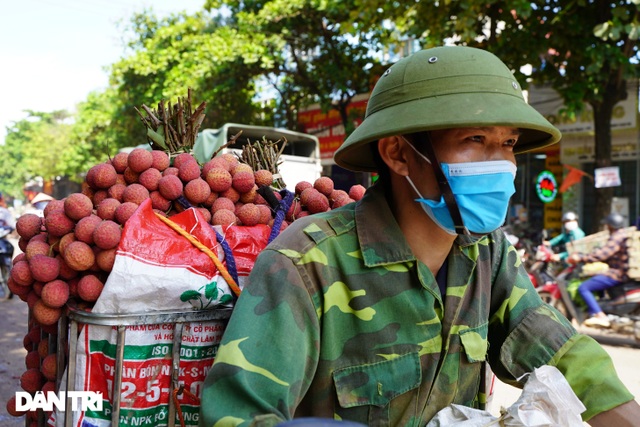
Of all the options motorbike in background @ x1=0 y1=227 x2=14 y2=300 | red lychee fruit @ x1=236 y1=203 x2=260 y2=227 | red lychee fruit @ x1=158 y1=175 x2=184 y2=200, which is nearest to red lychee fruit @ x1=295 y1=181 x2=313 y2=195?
red lychee fruit @ x1=236 y1=203 x2=260 y2=227

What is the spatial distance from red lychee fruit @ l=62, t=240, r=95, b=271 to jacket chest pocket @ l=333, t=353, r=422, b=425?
2.69 ft

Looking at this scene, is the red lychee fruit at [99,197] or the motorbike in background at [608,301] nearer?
the red lychee fruit at [99,197]

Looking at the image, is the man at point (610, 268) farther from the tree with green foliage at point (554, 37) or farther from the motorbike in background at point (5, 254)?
the motorbike in background at point (5, 254)

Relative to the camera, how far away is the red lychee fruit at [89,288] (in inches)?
68.2

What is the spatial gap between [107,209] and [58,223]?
0.15 metres

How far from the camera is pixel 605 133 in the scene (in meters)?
8.90

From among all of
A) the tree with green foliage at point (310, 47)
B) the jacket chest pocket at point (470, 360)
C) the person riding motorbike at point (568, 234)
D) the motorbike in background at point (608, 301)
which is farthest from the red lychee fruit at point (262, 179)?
the tree with green foliage at point (310, 47)

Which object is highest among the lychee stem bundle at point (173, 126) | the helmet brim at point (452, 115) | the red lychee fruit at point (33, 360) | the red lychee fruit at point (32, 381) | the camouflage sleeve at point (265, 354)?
the lychee stem bundle at point (173, 126)

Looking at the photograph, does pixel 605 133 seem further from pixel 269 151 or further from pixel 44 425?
pixel 44 425

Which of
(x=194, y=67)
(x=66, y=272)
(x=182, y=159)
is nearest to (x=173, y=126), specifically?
(x=182, y=159)

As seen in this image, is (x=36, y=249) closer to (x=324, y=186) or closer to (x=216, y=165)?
(x=216, y=165)

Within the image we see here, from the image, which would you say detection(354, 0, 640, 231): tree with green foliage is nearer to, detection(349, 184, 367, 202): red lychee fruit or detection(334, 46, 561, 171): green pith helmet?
detection(349, 184, 367, 202): red lychee fruit

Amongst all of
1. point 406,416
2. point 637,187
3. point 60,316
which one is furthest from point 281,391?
point 637,187

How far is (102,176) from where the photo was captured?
203 centimetres
